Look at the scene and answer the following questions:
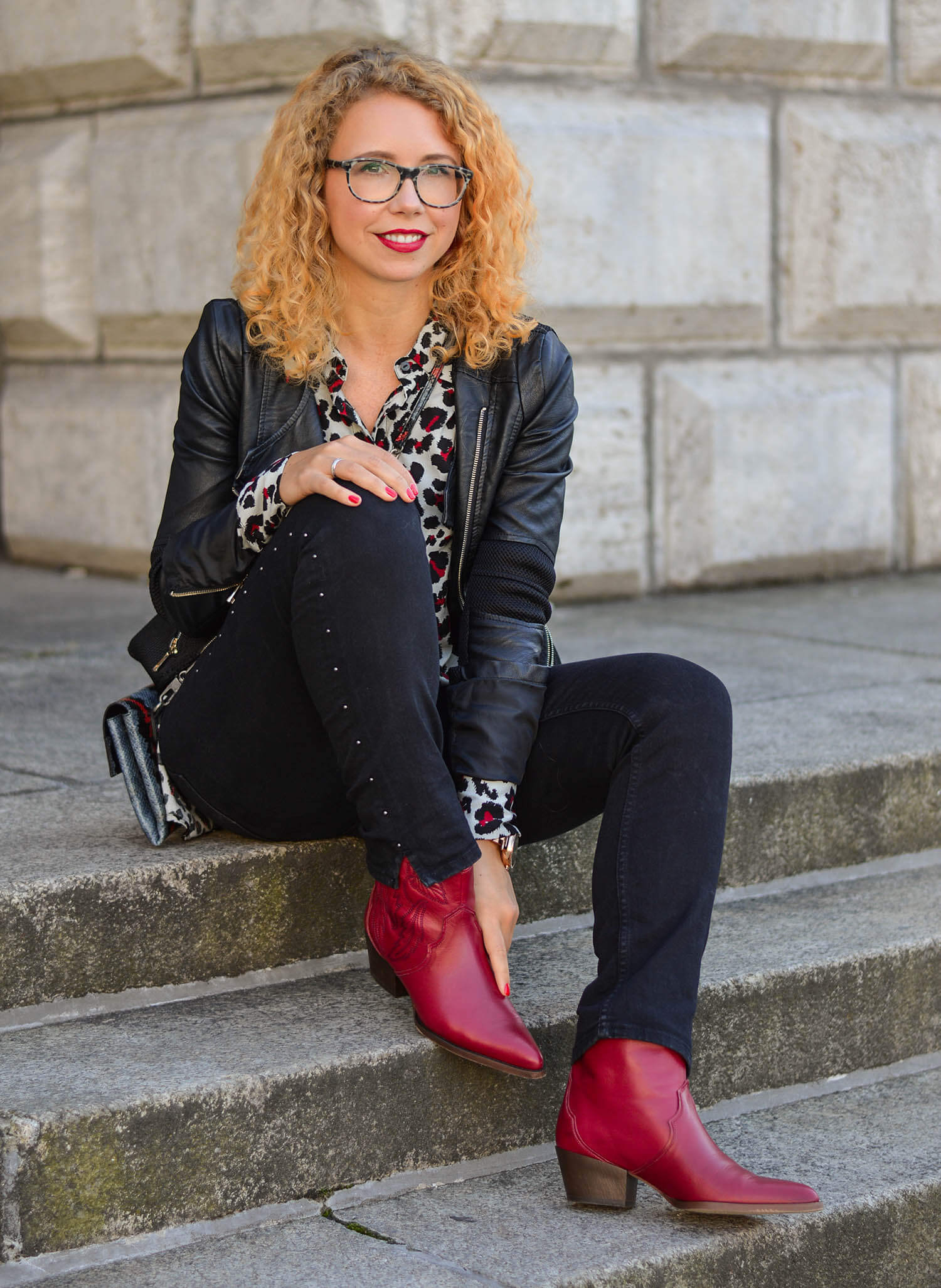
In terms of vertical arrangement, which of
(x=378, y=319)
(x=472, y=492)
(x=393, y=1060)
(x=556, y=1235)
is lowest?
(x=556, y=1235)

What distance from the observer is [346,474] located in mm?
2117

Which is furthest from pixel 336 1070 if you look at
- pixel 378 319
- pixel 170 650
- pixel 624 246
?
pixel 624 246

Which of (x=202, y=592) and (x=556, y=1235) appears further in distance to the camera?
(x=202, y=592)

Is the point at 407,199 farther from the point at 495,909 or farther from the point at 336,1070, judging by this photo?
the point at 336,1070

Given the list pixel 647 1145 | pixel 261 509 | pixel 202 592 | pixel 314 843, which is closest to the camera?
pixel 647 1145

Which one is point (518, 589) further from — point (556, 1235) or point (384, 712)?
point (556, 1235)

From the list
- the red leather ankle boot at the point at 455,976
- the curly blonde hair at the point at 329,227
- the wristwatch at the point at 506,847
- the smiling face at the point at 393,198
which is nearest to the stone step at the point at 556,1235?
the red leather ankle boot at the point at 455,976

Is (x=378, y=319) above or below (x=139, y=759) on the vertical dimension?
above

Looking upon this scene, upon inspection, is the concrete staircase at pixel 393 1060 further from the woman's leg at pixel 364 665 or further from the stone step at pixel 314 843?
the woman's leg at pixel 364 665

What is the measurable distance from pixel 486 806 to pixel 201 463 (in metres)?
0.60

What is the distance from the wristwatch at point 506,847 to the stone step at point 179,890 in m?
0.26

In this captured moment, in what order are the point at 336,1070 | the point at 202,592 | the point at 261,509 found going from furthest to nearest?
the point at 202,592 → the point at 261,509 → the point at 336,1070

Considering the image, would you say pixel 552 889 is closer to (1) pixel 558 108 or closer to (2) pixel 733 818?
(2) pixel 733 818

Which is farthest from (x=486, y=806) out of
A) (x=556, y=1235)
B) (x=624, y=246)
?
(x=624, y=246)
